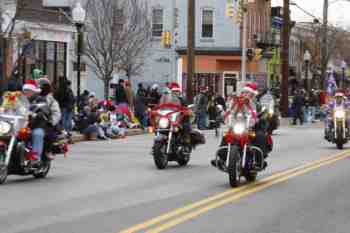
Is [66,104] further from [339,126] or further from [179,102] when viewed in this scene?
[179,102]

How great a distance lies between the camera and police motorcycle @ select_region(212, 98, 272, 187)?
567 inches

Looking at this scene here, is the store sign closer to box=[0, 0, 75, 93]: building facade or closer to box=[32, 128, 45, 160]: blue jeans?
box=[0, 0, 75, 93]: building facade

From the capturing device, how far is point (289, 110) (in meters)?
51.9

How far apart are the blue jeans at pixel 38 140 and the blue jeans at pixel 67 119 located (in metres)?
10.4

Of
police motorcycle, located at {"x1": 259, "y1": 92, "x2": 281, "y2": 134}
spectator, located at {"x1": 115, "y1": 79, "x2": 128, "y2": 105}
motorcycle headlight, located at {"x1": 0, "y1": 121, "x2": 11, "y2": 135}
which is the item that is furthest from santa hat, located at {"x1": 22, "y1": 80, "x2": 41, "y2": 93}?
spectator, located at {"x1": 115, "y1": 79, "x2": 128, "y2": 105}

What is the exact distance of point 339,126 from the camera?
24.9m

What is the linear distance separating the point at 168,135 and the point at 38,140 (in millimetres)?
3617

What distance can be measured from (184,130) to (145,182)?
327cm

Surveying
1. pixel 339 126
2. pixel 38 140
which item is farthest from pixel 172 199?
pixel 339 126

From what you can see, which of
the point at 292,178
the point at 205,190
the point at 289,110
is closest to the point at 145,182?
the point at 205,190

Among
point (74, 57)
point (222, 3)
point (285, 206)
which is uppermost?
point (222, 3)

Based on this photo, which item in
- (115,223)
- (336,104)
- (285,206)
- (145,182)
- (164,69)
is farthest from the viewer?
(164,69)

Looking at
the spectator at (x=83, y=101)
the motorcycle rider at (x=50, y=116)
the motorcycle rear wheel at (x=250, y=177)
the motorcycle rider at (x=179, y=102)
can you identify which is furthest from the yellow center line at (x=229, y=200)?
the spectator at (x=83, y=101)

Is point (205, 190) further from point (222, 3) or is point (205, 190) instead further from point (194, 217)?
point (222, 3)
